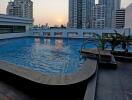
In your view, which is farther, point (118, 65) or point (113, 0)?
point (113, 0)

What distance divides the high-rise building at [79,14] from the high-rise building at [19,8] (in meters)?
14.9

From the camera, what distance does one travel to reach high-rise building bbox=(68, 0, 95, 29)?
75.8 m

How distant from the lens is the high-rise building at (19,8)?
73125mm

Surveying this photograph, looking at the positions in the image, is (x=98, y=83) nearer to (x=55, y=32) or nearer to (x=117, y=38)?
(x=117, y=38)

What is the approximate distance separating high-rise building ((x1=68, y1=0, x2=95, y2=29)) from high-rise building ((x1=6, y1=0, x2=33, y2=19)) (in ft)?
49.0

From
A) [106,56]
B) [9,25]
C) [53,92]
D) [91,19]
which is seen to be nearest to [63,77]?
[53,92]

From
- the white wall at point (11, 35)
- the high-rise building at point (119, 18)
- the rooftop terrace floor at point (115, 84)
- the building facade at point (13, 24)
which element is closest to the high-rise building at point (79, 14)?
the high-rise building at point (119, 18)

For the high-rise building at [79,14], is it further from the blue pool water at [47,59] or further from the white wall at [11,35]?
the blue pool water at [47,59]

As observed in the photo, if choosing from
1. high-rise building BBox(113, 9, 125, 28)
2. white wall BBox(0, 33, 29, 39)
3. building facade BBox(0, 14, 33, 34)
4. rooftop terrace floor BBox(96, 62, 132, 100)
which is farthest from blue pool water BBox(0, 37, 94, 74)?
high-rise building BBox(113, 9, 125, 28)

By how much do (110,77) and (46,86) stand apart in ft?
8.51

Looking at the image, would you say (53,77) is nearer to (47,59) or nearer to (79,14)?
(47,59)

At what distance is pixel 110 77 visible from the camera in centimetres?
720

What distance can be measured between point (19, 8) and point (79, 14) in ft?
70.9

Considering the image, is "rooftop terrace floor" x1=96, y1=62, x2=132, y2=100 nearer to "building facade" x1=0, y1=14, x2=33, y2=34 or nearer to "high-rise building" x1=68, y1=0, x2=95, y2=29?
"building facade" x1=0, y1=14, x2=33, y2=34
